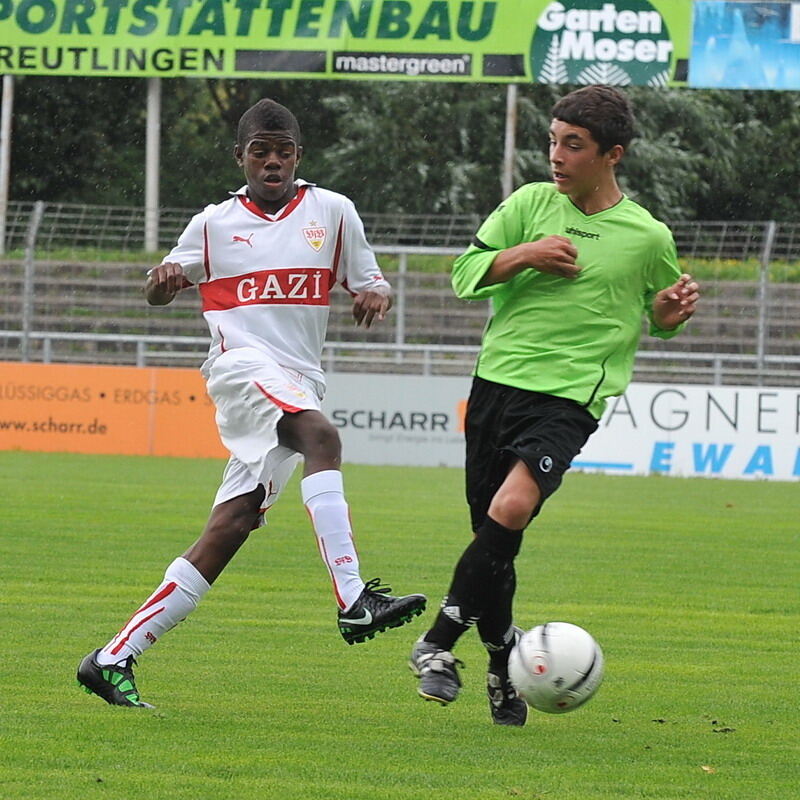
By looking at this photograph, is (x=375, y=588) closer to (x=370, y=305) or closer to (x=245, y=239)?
(x=370, y=305)

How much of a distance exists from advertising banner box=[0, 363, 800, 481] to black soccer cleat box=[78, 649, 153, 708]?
1480 cm

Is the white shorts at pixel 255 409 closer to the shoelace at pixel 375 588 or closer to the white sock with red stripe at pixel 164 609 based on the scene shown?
the white sock with red stripe at pixel 164 609

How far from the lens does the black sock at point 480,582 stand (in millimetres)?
5645

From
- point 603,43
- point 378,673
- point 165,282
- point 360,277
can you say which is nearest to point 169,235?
point 603,43

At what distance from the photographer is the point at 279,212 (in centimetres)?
611

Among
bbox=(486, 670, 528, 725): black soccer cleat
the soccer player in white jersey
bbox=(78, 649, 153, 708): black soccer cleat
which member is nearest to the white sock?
the soccer player in white jersey

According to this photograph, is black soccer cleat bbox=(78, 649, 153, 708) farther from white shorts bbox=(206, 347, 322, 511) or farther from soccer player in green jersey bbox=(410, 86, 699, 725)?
soccer player in green jersey bbox=(410, 86, 699, 725)

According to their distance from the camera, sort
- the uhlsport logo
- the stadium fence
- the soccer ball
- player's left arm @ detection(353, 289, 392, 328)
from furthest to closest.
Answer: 1. the uhlsport logo
2. the stadium fence
3. player's left arm @ detection(353, 289, 392, 328)
4. the soccer ball

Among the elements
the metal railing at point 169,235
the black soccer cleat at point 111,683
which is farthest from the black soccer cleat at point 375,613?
the metal railing at point 169,235

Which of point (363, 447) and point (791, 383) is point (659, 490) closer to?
point (363, 447)

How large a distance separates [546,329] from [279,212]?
41.8 inches

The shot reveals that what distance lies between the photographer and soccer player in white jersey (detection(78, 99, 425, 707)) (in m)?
5.83

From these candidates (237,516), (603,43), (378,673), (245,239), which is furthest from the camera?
(603,43)

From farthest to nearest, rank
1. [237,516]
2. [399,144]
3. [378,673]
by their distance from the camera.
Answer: [399,144] < [378,673] < [237,516]
